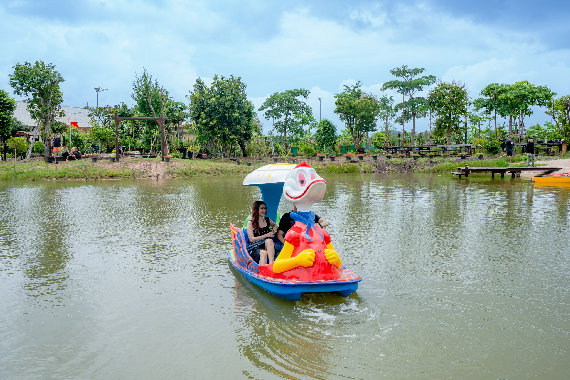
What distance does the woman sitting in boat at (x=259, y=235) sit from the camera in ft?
27.0

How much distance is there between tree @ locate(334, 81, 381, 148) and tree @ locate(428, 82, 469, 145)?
19.1 feet

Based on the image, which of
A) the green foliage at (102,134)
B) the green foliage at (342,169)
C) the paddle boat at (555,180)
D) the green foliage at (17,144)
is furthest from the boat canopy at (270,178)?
the green foliage at (17,144)

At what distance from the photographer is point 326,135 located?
166 feet

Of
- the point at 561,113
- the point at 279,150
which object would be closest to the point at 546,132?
the point at 561,113

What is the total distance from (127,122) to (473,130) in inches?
1472

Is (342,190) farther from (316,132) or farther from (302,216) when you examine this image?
(316,132)

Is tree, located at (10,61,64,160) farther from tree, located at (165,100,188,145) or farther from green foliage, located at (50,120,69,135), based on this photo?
tree, located at (165,100,188,145)

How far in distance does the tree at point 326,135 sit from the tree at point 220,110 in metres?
9.52

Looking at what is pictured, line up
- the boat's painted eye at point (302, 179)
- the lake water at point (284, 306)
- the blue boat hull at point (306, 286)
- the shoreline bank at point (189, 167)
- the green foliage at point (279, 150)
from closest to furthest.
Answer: the lake water at point (284, 306)
the blue boat hull at point (306, 286)
the boat's painted eye at point (302, 179)
the shoreline bank at point (189, 167)
the green foliage at point (279, 150)

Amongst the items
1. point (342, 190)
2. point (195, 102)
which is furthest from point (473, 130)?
point (342, 190)

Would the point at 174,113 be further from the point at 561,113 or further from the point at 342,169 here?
the point at 561,113

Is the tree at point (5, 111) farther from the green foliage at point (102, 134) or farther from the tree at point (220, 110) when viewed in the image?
the tree at point (220, 110)

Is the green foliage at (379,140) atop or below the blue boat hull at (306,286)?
atop

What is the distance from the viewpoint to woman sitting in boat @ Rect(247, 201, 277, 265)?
823 centimetres
